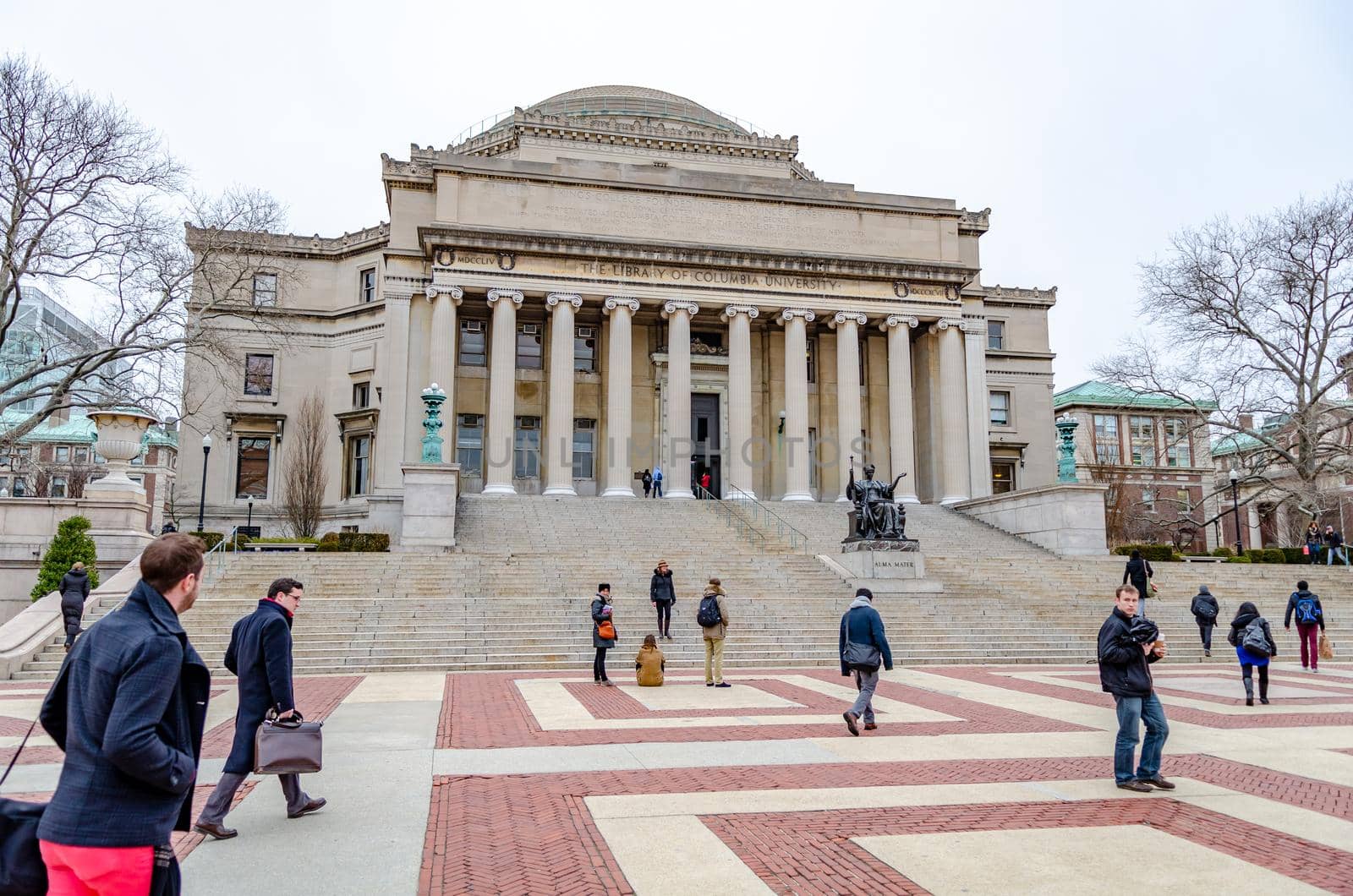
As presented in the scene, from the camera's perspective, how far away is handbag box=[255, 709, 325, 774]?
6262mm

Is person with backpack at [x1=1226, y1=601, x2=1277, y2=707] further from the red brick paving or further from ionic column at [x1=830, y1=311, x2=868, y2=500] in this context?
ionic column at [x1=830, y1=311, x2=868, y2=500]

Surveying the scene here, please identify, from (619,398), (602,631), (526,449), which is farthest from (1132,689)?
(526,449)

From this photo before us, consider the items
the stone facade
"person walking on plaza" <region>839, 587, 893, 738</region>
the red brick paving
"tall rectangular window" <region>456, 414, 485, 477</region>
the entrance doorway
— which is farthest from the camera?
the entrance doorway

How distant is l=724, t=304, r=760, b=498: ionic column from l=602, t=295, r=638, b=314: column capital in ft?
13.7

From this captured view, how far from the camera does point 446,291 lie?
1587 inches

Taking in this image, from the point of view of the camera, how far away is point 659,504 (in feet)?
124

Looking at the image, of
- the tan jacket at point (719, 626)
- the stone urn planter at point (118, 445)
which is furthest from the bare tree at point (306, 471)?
the tan jacket at point (719, 626)

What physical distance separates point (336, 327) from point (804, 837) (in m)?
47.1

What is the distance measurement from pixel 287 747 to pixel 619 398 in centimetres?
3507

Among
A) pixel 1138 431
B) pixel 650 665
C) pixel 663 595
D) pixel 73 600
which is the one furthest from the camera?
pixel 1138 431

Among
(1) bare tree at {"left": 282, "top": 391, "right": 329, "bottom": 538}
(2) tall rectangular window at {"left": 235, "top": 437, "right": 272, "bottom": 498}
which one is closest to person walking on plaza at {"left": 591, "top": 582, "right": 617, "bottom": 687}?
(1) bare tree at {"left": 282, "top": 391, "right": 329, "bottom": 538}

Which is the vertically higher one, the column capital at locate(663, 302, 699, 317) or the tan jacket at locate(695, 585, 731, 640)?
the column capital at locate(663, 302, 699, 317)

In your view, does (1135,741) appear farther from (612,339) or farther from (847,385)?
(847,385)

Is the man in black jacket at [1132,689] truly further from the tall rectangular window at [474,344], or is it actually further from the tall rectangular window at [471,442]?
the tall rectangular window at [474,344]
